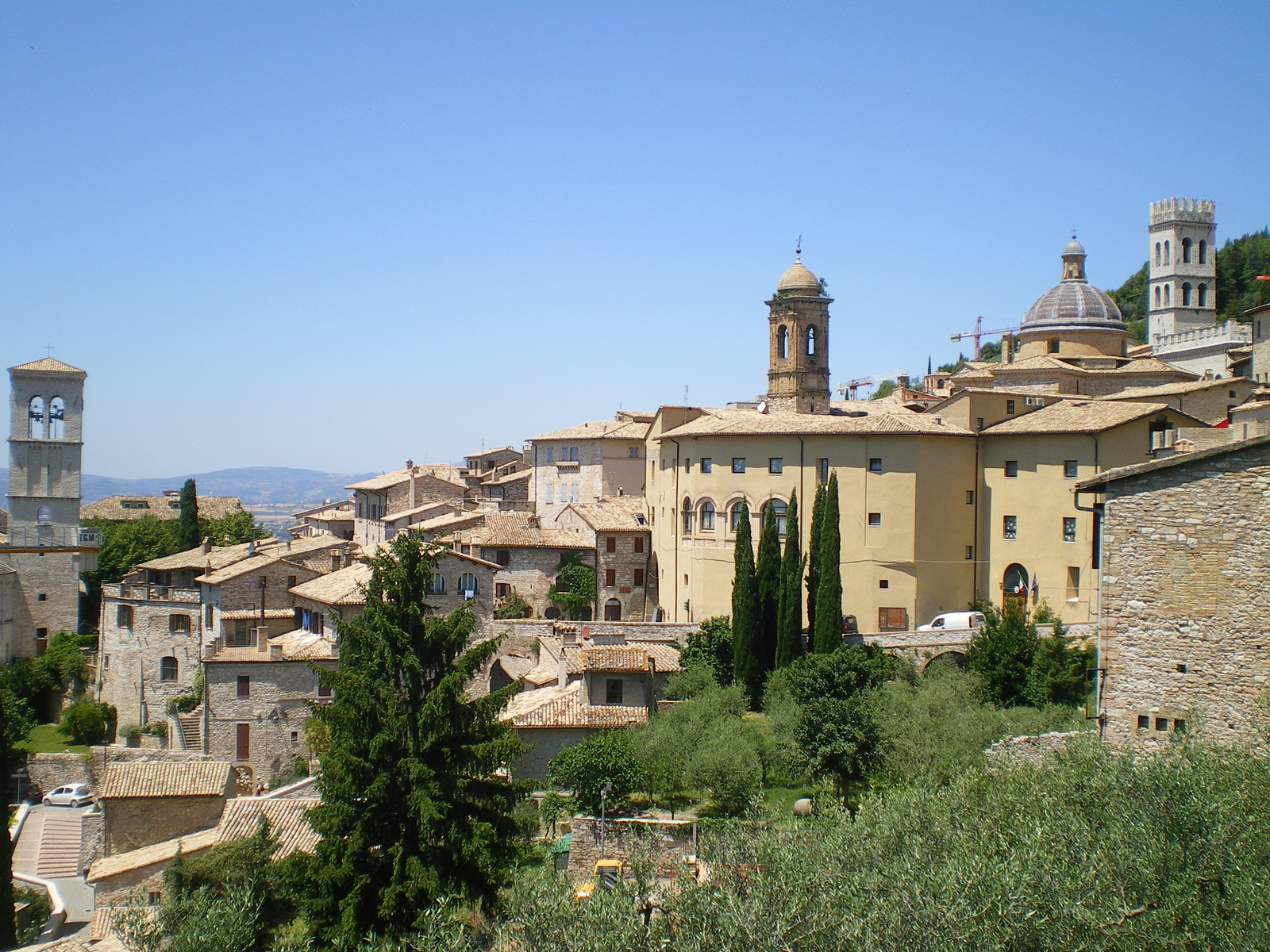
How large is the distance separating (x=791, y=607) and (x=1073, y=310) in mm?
33230

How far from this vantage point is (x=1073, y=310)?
201 feet

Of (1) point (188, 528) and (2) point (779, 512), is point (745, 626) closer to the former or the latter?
(2) point (779, 512)

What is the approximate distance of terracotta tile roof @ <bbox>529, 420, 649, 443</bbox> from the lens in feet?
193

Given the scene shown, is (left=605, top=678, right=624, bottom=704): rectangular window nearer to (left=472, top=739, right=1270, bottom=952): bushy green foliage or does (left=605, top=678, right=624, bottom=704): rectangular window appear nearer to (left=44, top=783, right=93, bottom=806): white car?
(left=472, top=739, right=1270, bottom=952): bushy green foliage

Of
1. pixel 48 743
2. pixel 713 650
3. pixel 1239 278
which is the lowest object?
pixel 48 743

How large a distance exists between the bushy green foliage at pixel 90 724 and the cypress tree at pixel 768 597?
90.5ft

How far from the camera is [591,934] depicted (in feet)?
33.5

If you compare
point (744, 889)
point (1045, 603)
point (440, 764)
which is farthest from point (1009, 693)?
point (744, 889)

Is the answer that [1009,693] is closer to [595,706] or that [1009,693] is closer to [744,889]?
[595,706]

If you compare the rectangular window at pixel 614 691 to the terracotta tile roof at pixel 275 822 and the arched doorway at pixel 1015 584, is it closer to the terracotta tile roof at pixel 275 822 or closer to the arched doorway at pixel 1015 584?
the terracotta tile roof at pixel 275 822

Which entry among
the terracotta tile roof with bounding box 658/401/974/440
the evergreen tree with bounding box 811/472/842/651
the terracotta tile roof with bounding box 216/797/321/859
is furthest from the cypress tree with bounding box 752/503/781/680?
the terracotta tile roof with bounding box 216/797/321/859

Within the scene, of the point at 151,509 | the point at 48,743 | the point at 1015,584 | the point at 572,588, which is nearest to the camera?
the point at 1015,584

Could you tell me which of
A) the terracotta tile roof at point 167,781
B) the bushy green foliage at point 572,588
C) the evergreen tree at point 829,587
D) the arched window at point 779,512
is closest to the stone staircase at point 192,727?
the terracotta tile roof at point 167,781

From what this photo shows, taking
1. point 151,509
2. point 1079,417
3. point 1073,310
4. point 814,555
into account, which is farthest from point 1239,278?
point 151,509
